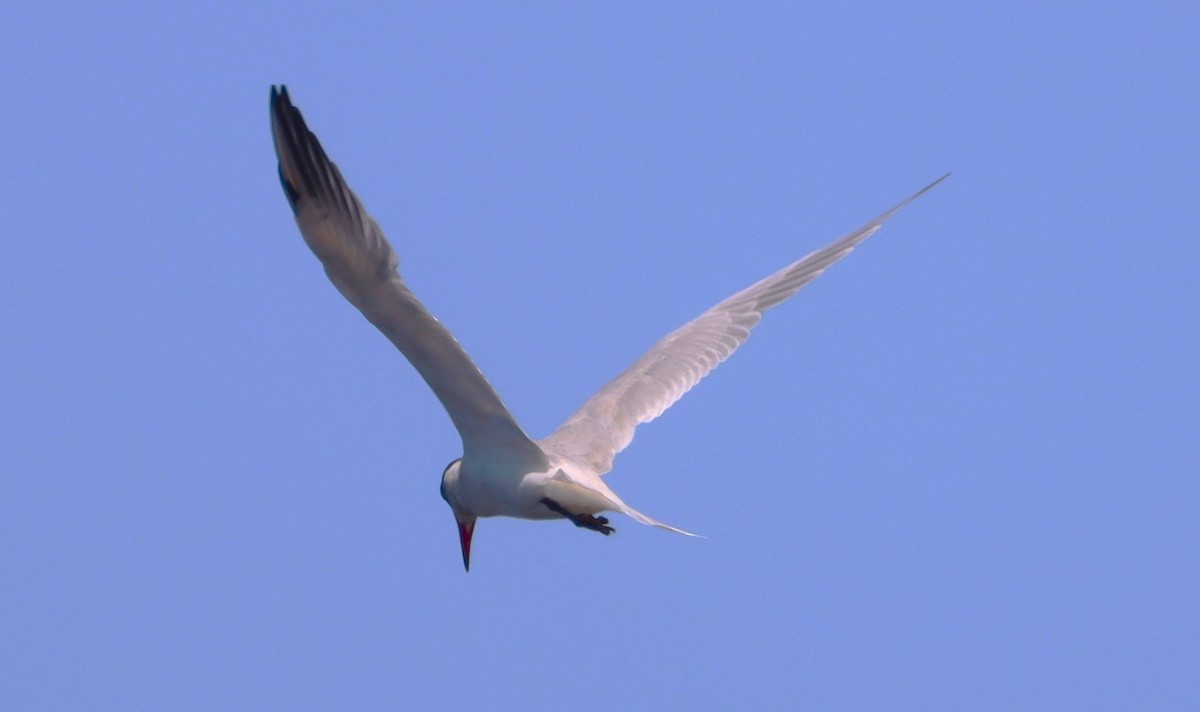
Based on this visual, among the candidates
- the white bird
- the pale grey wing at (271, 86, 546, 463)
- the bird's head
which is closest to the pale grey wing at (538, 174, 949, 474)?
the white bird

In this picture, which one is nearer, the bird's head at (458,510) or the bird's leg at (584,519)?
the bird's leg at (584,519)

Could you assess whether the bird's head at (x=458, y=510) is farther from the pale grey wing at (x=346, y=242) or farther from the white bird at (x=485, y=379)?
the pale grey wing at (x=346, y=242)

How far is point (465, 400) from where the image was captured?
778cm

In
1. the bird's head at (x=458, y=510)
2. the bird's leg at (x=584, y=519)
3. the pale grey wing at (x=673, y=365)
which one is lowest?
the bird's leg at (x=584, y=519)

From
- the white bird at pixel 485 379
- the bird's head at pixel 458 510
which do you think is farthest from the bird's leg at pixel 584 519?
the bird's head at pixel 458 510

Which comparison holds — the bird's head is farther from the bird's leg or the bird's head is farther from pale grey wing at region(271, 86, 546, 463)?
pale grey wing at region(271, 86, 546, 463)

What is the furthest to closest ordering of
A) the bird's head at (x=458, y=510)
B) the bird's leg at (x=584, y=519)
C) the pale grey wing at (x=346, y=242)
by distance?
the bird's head at (x=458, y=510), the bird's leg at (x=584, y=519), the pale grey wing at (x=346, y=242)

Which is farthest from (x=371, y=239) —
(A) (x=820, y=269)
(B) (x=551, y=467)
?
(A) (x=820, y=269)

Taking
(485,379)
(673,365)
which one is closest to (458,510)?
(485,379)

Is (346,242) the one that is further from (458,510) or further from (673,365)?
(673,365)

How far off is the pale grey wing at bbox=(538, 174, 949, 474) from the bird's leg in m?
0.69

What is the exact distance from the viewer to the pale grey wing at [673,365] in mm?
9385

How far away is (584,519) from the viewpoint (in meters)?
8.06

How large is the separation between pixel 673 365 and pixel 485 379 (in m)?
2.92
